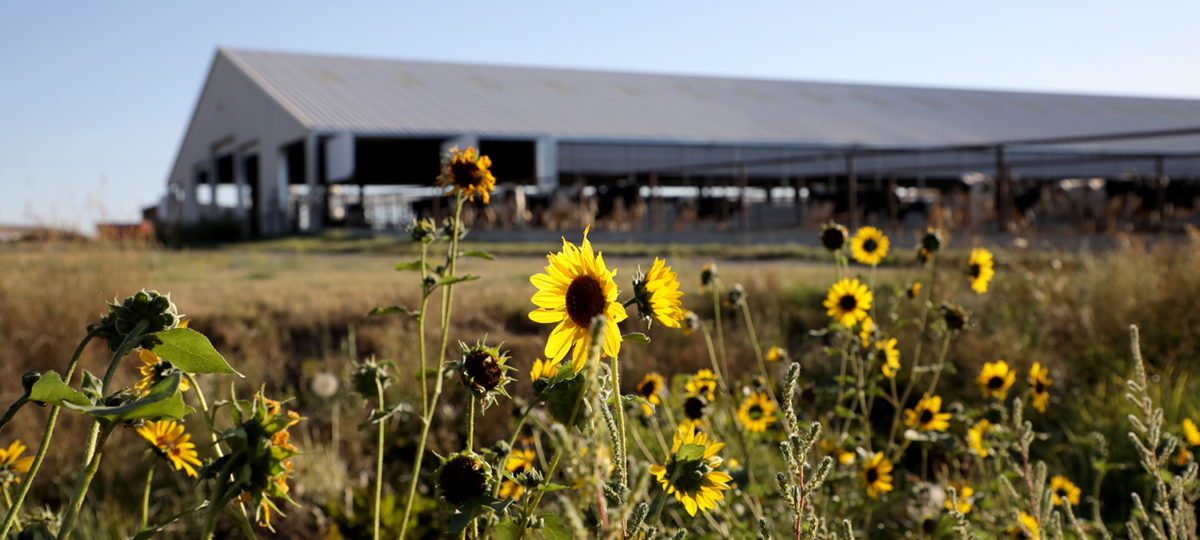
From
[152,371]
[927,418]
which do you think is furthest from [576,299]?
[927,418]

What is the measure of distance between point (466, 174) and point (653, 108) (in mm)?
26428

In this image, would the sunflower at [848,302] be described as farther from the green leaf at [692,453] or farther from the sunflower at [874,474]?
the green leaf at [692,453]

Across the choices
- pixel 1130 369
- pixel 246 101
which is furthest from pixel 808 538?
pixel 246 101

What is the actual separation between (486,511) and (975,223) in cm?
1311

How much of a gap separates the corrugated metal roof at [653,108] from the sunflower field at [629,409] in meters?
17.0

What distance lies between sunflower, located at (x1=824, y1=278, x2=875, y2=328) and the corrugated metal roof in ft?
68.0

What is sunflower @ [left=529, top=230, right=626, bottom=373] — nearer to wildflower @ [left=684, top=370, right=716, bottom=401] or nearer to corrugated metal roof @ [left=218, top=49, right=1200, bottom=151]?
wildflower @ [left=684, top=370, right=716, bottom=401]

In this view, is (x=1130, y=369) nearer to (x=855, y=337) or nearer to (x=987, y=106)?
(x=855, y=337)

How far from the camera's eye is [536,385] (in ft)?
3.57

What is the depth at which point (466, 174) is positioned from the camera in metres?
1.33

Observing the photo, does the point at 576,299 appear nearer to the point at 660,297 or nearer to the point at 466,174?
the point at 660,297

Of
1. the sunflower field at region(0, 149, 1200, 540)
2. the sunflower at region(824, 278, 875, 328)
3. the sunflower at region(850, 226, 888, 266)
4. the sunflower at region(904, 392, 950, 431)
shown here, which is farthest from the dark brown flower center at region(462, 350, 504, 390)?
the sunflower at region(904, 392, 950, 431)

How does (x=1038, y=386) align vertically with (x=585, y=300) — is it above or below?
below

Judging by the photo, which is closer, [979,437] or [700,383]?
[700,383]
